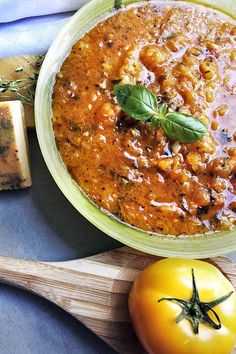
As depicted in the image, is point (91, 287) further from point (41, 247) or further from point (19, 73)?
point (19, 73)

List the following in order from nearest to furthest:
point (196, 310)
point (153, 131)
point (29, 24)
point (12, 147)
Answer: point (196, 310) < point (153, 131) < point (12, 147) < point (29, 24)

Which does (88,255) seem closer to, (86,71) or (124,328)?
(124,328)

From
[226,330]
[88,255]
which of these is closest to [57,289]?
[88,255]

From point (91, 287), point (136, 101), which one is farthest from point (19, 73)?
point (91, 287)

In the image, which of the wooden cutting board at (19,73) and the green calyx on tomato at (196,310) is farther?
the wooden cutting board at (19,73)

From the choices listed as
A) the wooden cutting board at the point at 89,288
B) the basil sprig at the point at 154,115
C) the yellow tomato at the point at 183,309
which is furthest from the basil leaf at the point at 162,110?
the wooden cutting board at the point at 89,288

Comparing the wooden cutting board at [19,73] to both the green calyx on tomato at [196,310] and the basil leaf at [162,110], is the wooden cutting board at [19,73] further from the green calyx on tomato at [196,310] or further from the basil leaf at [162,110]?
the green calyx on tomato at [196,310]
